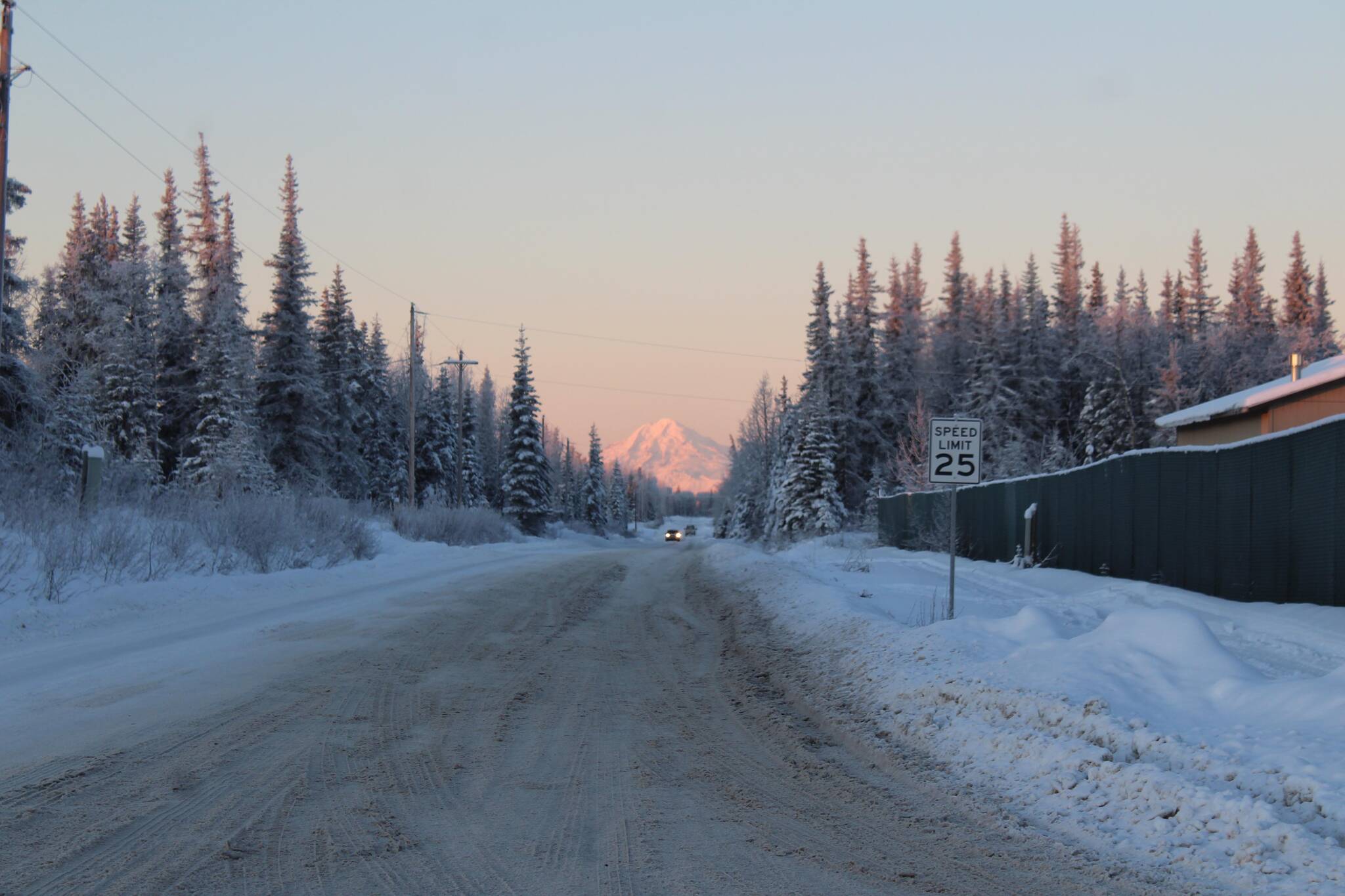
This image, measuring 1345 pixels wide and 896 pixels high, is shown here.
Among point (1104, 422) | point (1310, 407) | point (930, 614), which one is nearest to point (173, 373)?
point (930, 614)

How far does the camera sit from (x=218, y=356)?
1654 inches

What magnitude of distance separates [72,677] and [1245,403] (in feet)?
93.4

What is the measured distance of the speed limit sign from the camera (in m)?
12.3

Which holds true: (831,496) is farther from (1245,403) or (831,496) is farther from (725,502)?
(725,502)

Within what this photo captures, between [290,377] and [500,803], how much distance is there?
43.0 metres

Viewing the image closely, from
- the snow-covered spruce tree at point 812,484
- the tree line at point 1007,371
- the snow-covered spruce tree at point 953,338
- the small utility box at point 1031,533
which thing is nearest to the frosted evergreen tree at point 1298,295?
the tree line at point 1007,371

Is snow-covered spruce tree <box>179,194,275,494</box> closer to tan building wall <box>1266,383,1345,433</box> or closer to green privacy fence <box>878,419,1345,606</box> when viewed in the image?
green privacy fence <box>878,419,1345,606</box>

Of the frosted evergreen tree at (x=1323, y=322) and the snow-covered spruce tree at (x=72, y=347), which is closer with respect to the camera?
the snow-covered spruce tree at (x=72, y=347)

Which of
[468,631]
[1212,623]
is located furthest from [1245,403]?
[468,631]

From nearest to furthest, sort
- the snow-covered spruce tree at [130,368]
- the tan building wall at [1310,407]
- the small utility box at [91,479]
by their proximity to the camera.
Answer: the small utility box at [91,479], the tan building wall at [1310,407], the snow-covered spruce tree at [130,368]

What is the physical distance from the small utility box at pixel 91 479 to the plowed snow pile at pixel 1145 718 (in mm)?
11369

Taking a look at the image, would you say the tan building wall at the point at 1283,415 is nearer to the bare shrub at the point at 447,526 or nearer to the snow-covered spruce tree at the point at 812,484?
the snow-covered spruce tree at the point at 812,484

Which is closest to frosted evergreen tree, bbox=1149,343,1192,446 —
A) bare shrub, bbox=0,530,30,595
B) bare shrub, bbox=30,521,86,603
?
bare shrub, bbox=30,521,86,603

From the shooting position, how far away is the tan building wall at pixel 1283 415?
2631 centimetres
